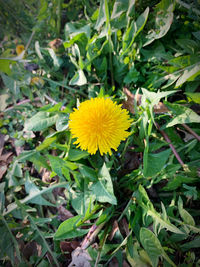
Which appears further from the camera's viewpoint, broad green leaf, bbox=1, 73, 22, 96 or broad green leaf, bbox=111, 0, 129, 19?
broad green leaf, bbox=1, 73, 22, 96

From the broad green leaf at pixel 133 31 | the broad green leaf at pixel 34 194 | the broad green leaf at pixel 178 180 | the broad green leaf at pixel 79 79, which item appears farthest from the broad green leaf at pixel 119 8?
the broad green leaf at pixel 34 194

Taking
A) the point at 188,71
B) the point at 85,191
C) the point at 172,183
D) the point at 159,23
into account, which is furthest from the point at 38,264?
the point at 159,23

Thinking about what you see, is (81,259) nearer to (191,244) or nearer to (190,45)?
→ (191,244)

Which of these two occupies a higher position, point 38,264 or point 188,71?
point 188,71

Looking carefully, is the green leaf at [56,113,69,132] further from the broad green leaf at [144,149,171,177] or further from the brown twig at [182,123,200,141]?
the brown twig at [182,123,200,141]

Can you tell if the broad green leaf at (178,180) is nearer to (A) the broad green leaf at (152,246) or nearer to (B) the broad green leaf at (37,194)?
(A) the broad green leaf at (152,246)

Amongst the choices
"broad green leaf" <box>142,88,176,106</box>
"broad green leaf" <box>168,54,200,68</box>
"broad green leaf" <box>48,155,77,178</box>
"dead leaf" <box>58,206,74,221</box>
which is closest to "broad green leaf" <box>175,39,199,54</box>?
"broad green leaf" <box>168,54,200,68</box>

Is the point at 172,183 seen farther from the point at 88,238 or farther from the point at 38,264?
the point at 38,264
